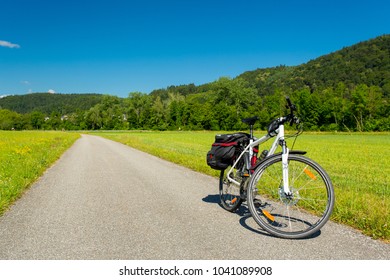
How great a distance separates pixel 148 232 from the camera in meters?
4.15

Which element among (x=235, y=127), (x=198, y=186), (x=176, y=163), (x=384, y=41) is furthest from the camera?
(x=384, y=41)

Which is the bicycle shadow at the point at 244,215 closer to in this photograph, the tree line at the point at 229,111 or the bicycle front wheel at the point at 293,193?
the bicycle front wheel at the point at 293,193

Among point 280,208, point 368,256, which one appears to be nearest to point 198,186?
point 280,208

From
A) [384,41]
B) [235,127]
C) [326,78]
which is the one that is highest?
[384,41]

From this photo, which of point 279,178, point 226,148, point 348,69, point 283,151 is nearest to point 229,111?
point 348,69

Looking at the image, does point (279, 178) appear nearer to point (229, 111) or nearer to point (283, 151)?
point (283, 151)

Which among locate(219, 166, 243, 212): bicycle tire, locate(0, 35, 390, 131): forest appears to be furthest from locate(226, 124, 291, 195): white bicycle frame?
locate(0, 35, 390, 131): forest

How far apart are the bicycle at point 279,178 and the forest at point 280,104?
57.7 meters

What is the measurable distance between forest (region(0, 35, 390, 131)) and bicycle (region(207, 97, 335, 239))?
2273 inches

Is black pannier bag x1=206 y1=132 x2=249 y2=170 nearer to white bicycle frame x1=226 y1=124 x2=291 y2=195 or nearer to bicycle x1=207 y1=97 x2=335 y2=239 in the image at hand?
bicycle x1=207 y1=97 x2=335 y2=239

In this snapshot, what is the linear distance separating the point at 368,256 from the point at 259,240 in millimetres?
1179

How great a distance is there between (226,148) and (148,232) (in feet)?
5.84
